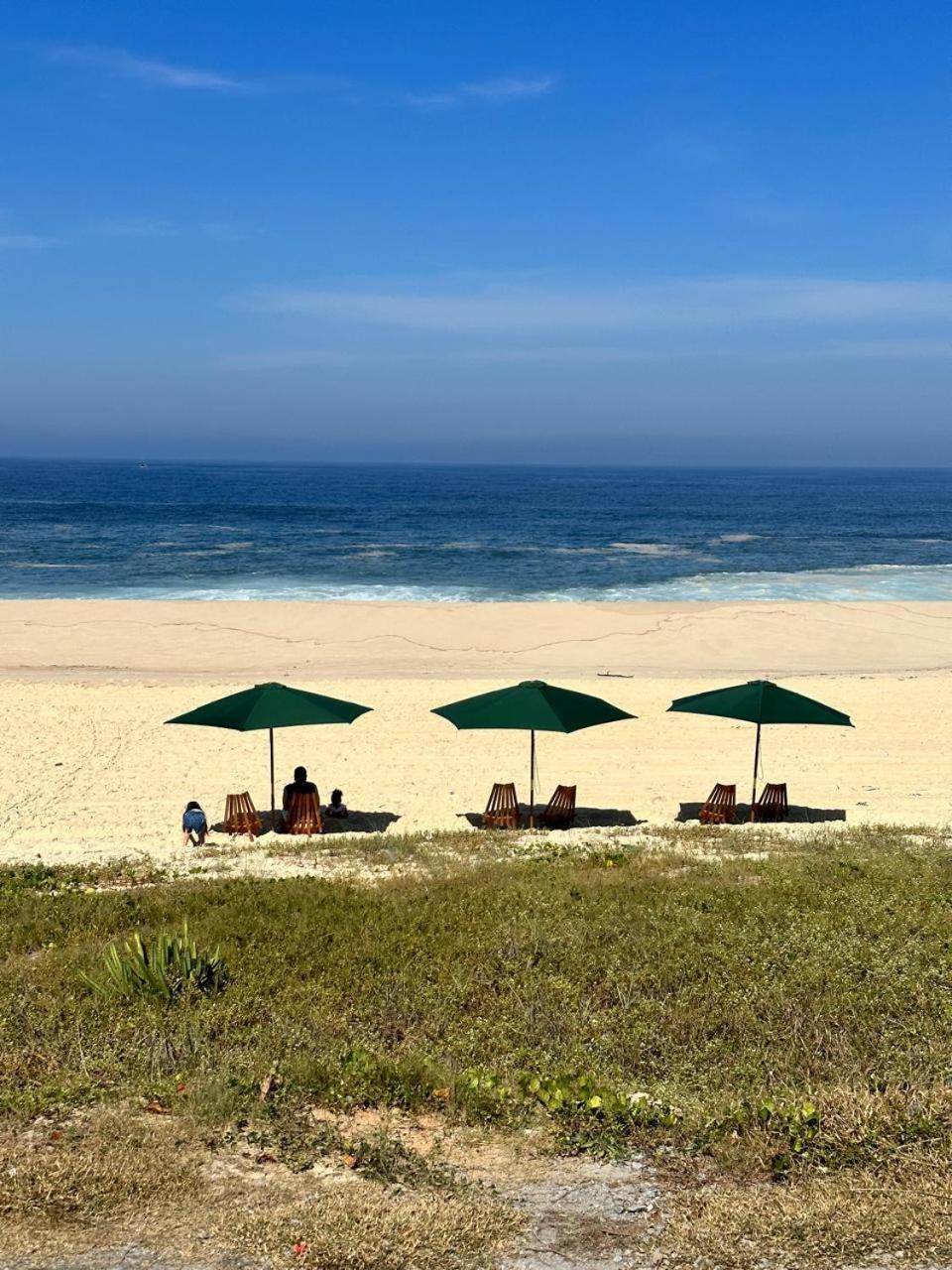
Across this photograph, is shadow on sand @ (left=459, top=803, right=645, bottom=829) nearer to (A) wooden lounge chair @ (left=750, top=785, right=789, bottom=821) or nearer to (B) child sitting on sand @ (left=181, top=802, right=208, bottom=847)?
(A) wooden lounge chair @ (left=750, top=785, right=789, bottom=821)

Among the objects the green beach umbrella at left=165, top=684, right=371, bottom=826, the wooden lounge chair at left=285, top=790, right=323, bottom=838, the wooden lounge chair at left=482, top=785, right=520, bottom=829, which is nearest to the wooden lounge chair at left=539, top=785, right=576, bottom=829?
the wooden lounge chair at left=482, top=785, right=520, bottom=829

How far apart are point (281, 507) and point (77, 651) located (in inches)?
2443

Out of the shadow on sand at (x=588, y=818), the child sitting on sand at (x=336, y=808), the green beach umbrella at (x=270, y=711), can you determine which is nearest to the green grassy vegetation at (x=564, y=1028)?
the green beach umbrella at (x=270, y=711)

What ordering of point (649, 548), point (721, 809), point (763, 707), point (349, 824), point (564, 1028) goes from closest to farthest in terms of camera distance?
1. point (564, 1028)
2. point (763, 707)
3. point (721, 809)
4. point (349, 824)
5. point (649, 548)

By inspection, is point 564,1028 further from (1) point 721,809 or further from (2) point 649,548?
(2) point 649,548

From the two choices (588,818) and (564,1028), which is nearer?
(564,1028)

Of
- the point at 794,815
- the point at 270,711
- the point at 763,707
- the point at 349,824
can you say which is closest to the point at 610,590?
the point at 794,815

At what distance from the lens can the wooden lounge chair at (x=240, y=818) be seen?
14.3 metres

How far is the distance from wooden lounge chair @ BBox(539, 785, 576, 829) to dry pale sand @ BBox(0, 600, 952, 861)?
1.09 m

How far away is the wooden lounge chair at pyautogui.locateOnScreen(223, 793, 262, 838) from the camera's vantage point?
14336 mm

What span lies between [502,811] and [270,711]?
3365 mm

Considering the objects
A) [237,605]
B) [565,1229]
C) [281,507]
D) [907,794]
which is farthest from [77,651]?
[281,507]

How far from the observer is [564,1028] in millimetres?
7059

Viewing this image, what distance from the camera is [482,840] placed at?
13117mm
